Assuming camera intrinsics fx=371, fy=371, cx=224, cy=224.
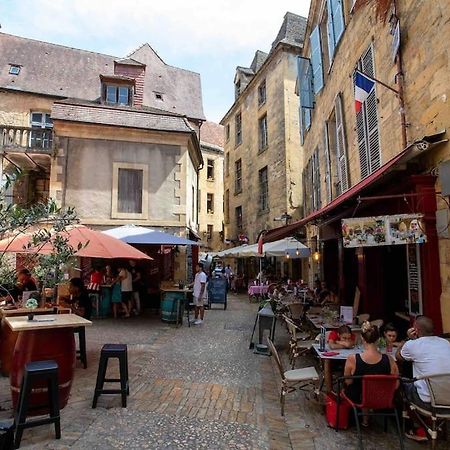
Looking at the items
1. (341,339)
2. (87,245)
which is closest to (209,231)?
(87,245)

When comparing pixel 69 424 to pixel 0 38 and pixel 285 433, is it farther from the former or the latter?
pixel 0 38

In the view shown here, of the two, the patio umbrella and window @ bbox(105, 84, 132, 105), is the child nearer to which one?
the patio umbrella

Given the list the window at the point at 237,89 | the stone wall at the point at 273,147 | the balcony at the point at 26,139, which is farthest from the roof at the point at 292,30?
the balcony at the point at 26,139

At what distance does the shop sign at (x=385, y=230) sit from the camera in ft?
14.2

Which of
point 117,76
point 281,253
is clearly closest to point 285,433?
point 281,253

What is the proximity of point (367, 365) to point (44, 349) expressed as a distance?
338 centimetres

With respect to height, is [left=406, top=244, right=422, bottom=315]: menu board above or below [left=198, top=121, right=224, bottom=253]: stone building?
below

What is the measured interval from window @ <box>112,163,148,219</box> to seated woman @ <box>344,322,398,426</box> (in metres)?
9.88

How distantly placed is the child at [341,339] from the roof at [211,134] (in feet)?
89.5

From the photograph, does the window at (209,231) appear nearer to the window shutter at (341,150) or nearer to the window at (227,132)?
the window at (227,132)

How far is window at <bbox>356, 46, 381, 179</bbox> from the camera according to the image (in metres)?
6.51

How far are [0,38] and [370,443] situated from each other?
1989cm

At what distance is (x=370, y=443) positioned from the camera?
11.5 feet

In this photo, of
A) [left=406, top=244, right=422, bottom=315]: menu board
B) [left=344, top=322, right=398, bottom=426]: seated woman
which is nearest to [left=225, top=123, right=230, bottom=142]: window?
[left=406, top=244, right=422, bottom=315]: menu board
